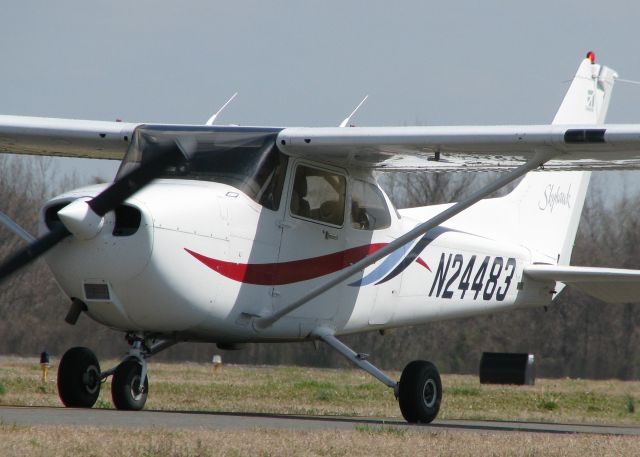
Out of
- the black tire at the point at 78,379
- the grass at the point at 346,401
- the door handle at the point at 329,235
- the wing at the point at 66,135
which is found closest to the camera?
the black tire at the point at 78,379

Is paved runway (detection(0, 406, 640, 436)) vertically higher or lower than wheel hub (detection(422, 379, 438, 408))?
lower

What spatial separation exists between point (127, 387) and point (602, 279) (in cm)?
685

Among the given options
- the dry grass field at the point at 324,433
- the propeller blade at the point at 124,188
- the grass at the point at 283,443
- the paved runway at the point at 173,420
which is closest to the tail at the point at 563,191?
the dry grass field at the point at 324,433

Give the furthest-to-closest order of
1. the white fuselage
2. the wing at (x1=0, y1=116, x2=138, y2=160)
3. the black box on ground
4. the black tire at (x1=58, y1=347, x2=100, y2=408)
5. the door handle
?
the black box on ground → the wing at (x1=0, y1=116, x2=138, y2=160) → the door handle → the black tire at (x1=58, y1=347, x2=100, y2=408) → the white fuselage

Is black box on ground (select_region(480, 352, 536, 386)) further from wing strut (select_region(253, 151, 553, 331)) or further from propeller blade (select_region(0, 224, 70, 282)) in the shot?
propeller blade (select_region(0, 224, 70, 282))

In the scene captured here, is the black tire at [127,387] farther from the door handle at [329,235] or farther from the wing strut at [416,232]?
the door handle at [329,235]

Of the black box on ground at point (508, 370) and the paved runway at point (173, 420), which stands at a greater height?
the black box on ground at point (508, 370)

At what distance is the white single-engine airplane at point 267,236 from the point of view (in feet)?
36.6

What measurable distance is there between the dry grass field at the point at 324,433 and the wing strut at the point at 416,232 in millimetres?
1948

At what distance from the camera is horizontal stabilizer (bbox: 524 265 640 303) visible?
1559 cm

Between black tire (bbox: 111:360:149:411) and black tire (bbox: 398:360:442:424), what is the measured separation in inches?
110

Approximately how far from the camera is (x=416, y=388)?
42.4ft

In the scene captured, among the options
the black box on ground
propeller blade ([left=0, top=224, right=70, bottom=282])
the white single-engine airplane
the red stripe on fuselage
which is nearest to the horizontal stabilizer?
the white single-engine airplane

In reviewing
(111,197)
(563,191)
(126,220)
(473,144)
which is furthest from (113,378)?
(563,191)
